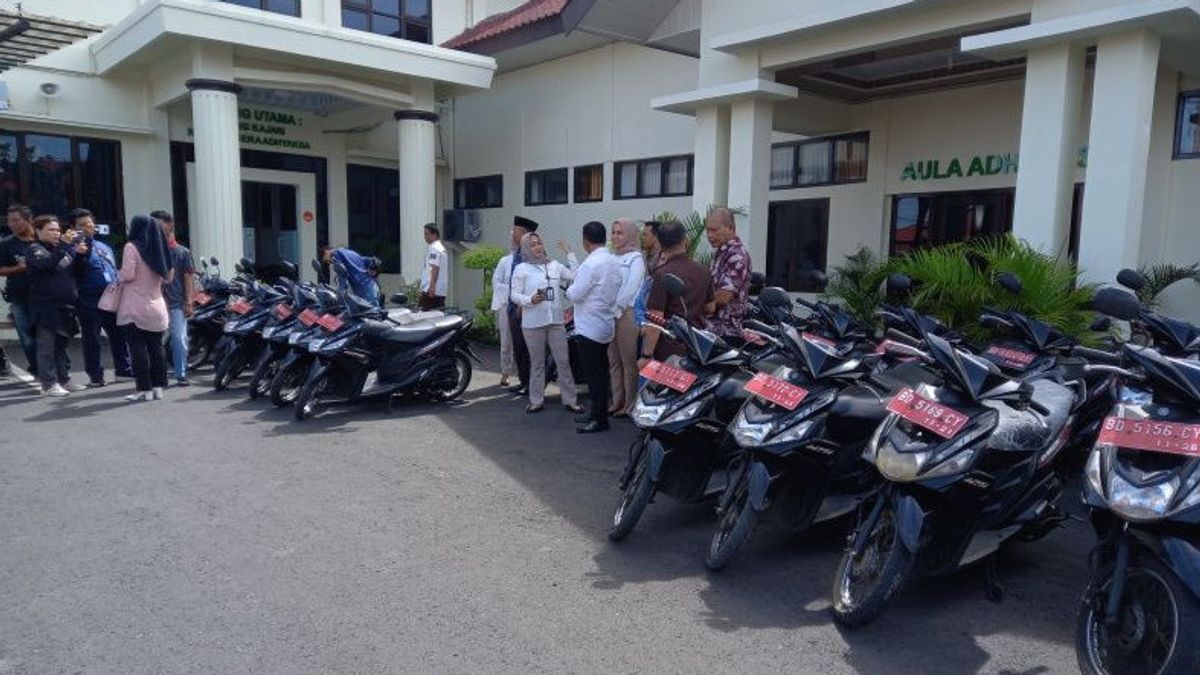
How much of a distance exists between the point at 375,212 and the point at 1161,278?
1473 cm

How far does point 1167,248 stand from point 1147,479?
7113mm

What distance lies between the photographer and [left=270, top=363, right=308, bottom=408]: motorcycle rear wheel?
7.70m

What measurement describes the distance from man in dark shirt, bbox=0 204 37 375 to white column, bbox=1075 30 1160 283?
9927 mm

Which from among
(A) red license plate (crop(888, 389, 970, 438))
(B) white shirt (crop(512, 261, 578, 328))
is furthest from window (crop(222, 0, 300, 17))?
(A) red license plate (crop(888, 389, 970, 438))

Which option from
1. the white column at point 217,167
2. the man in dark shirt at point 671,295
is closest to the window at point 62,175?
the white column at point 217,167

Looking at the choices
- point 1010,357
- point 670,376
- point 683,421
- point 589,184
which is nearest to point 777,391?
point 683,421

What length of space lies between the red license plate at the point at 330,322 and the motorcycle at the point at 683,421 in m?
3.93

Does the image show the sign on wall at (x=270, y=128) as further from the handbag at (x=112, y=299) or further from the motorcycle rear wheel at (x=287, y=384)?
the motorcycle rear wheel at (x=287, y=384)

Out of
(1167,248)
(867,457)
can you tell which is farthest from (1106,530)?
(1167,248)

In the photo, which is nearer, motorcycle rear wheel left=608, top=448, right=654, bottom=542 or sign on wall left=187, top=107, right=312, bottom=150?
motorcycle rear wheel left=608, top=448, right=654, bottom=542

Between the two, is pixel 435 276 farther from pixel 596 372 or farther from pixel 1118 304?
pixel 1118 304

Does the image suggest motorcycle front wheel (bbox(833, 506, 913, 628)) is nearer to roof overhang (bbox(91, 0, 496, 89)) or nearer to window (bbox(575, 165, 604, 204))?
window (bbox(575, 165, 604, 204))

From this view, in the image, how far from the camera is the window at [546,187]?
50.9ft

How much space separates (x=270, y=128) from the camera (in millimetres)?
16031
